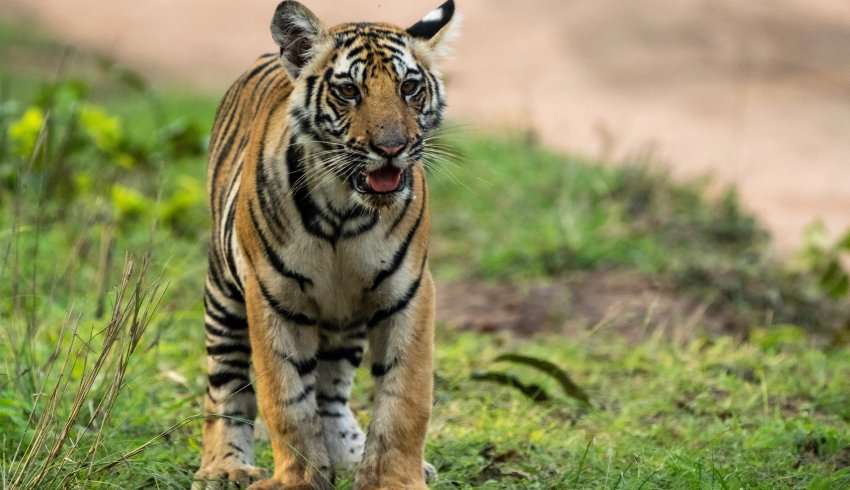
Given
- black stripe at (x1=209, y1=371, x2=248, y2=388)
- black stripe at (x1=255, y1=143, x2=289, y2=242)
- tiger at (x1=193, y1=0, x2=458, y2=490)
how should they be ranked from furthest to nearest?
1. black stripe at (x1=209, y1=371, x2=248, y2=388)
2. black stripe at (x1=255, y1=143, x2=289, y2=242)
3. tiger at (x1=193, y1=0, x2=458, y2=490)

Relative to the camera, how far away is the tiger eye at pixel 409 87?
3.56m

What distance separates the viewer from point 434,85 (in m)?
3.67

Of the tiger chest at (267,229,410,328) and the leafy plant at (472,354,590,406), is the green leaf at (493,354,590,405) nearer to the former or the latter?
the leafy plant at (472,354,590,406)

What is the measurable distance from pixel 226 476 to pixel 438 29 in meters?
1.32

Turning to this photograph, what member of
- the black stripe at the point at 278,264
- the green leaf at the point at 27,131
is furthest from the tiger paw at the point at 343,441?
the green leaf at the point at 27,131

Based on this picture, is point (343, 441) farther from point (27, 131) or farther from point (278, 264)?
point (27, 131)

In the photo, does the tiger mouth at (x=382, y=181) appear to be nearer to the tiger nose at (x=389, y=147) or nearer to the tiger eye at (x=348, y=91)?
the tiger nose at (x=389, y=147)

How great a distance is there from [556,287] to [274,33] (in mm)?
3223

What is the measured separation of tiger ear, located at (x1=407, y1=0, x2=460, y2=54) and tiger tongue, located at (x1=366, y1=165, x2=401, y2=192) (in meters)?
0.43

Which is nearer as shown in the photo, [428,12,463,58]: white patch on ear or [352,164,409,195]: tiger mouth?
[352,164,409,195]: tiger mouth

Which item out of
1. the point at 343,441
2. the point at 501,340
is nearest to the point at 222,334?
the point at 343,441

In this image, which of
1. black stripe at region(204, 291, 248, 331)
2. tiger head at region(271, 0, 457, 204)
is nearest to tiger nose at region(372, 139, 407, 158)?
tiger head at region(271, 0, 457, 204)

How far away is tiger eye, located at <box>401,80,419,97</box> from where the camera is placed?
11.7 ft

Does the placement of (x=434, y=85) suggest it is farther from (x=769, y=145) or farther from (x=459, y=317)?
(x=769, y=145)
